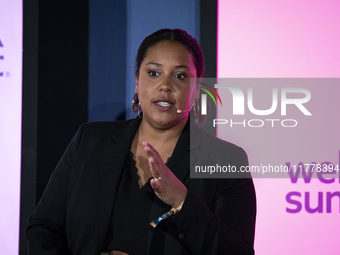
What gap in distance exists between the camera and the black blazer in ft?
4.51

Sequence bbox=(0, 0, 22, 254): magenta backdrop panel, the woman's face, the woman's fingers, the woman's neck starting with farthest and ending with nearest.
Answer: bbox=(0, 0, 22, 254): magenta backdrop panel → the woman's neck → the woman's face → the woman's fingers

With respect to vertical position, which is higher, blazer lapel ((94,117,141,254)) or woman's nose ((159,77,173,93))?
woman's nose ((159,77,173,93))

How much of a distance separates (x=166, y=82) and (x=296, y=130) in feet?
3.27

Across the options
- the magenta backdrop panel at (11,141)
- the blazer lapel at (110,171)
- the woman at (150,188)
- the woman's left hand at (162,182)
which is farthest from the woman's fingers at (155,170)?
the magenta backdrop panel at (11,141)

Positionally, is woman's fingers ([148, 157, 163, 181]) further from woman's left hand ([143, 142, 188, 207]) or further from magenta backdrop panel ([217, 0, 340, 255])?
magenta backdrop panel ([217, 0, 340, 255])

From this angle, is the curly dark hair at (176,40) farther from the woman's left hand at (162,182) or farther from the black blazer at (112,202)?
the woman's left hand at (162,182)

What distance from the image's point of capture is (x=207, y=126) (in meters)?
2.14

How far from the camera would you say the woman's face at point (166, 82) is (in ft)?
5.19

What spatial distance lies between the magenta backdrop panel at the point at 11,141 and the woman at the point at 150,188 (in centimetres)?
68

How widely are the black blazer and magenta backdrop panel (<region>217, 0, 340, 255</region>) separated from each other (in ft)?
1.52

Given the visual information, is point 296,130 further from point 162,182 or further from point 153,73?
point 162,182

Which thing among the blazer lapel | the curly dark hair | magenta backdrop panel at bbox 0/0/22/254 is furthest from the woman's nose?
magenta backdrop panel at bbox 0/0/22/254

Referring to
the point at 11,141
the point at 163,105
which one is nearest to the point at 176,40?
the point at 163,105

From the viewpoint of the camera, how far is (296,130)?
2.06m
